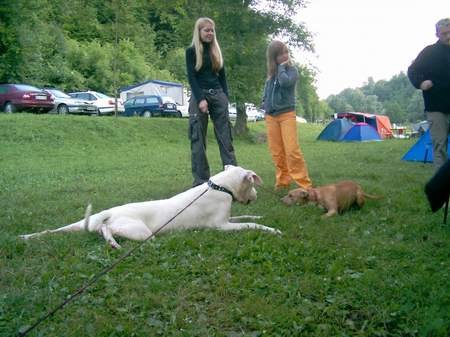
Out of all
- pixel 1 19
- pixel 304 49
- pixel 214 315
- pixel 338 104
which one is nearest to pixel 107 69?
pixel 1 19

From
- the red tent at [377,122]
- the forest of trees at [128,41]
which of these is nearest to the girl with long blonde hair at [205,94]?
the forest of trees at [128,41]

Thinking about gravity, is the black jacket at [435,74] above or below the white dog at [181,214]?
above

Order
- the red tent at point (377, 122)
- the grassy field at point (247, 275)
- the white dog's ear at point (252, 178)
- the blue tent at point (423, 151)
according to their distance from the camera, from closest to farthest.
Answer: the grassy field at point (247, 275) < the white dog's ear at point (252, 178) < the blue tent at point (423, 151) < the red tent at point (377, 122)

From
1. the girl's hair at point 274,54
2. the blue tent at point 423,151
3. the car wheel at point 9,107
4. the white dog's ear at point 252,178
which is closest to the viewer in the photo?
the white dog's ear at point 252,178

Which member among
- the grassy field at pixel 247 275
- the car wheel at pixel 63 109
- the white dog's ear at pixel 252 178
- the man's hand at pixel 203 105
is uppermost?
the car wheel at pixel 63 109

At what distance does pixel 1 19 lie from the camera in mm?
28156

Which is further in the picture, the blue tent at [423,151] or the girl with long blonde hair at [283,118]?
the blue tent at [423,151]

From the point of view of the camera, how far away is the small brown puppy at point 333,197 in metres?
5.56

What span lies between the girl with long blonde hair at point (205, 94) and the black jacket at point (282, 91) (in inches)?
30.0

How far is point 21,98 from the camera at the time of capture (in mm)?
22688

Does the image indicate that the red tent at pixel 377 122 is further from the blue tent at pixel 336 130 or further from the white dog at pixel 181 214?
the white dog at pixel 181 214

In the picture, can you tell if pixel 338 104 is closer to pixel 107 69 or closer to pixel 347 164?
pixel 107 69

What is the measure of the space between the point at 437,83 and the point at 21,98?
68.2 ft

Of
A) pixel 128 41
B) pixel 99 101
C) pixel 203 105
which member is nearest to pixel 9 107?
pixel 99 101
